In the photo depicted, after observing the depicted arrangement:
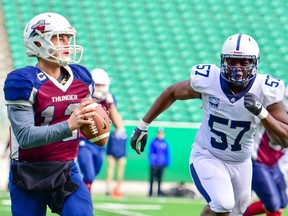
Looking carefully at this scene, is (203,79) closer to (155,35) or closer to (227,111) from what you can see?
(227,111)

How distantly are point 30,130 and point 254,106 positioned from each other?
55.5 inches

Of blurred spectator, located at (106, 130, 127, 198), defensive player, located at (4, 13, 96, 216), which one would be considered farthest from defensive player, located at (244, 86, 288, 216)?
blurred spectator, located at (106, 130, 127, 198)

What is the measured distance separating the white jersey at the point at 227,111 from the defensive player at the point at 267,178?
1510mm

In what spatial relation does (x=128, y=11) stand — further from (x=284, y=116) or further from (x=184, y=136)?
(x=284, y=116)

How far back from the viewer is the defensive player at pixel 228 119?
5035 mm

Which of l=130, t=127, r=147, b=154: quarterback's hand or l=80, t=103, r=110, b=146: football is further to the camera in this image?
l=130, t=127, r=147, b=154: quarterback's hand

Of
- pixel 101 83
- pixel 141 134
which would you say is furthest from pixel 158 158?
pixel 141 134

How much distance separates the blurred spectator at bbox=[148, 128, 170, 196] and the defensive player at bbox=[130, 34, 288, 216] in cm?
656

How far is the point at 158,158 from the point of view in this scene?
12094mm

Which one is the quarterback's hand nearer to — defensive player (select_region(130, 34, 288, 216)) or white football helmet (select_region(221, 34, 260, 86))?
defensive player (select_region(130, 34, 288, 216))

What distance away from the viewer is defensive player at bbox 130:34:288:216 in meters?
5.04

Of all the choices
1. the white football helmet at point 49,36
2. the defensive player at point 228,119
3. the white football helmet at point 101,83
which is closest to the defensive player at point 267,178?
the defensive player at point 228,119

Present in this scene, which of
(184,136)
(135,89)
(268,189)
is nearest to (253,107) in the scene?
(268,189)

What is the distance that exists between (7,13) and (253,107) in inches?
465
